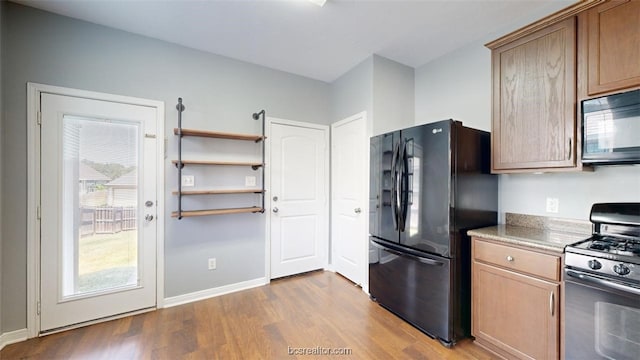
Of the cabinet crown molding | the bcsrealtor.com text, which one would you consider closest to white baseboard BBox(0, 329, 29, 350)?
the bcsrealtor.com text

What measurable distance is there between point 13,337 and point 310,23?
3518 millimetres

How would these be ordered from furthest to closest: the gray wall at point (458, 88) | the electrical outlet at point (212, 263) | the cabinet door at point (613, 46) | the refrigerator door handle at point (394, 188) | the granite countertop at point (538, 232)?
the electrical outlet at point (212, 263), the gray wall at point (458, 88), the refrigerator door handle at point (394, 188), the granite countertop at point (538, 232), the cabinet door at point (613, 46)

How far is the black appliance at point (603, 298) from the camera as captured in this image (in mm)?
1214

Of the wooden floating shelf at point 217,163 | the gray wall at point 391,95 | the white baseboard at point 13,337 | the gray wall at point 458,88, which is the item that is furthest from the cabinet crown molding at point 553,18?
the white baseboard at point 13,337

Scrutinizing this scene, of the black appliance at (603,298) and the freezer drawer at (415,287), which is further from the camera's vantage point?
the freezer drawer at (415,287)

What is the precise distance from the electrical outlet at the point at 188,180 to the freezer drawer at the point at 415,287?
1998 mm

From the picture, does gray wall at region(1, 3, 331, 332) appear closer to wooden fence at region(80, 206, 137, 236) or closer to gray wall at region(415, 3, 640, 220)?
wooden fence at region(80, 206, 137, 236)

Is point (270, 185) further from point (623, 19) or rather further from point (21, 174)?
point (623, 19)

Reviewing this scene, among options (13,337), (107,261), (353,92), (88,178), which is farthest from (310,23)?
(13,337)

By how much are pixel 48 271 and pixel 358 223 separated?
287 cm

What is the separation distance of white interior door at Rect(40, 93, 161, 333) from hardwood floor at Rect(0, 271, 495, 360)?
247 mm

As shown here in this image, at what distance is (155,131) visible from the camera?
2.45 metres

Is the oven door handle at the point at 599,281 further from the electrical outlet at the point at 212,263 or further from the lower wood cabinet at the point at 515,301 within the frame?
the electrical outlet at the point at 212,263

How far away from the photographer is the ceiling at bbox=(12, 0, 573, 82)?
2.00 m
